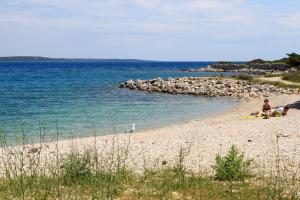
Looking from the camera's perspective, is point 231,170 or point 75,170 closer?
point 75,170

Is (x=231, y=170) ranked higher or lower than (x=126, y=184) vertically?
higher

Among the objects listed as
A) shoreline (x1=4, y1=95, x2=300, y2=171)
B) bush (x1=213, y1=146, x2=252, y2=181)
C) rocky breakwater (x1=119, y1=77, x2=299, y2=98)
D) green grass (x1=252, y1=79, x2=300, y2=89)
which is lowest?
rocky breakwater (x1=119, y1=77, x2=299, y2=98)

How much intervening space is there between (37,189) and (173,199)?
2.47m

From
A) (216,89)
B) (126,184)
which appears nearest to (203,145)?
(126,184)

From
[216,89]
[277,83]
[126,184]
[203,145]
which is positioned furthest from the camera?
[277,83]

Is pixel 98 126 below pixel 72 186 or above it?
below

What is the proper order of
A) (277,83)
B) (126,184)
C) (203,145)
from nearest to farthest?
(126,184) → (203,145) → (277,83)

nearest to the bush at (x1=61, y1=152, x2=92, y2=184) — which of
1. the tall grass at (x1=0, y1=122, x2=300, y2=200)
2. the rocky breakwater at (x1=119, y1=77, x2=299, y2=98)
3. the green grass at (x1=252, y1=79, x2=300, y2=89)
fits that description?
the tall grass at (x1=0, y1=122, x2=300, y2=200)

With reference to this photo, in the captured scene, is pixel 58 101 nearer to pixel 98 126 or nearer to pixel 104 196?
pixel 98 126

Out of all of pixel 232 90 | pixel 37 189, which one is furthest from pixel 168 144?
pixel 232 90

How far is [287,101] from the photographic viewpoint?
115 feet

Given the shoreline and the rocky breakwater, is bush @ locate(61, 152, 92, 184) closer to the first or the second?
the shoreline

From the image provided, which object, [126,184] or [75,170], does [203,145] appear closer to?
[126,184]

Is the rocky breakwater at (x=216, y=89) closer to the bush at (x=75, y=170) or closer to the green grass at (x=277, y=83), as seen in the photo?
the green grass at (x=277, y=83)
